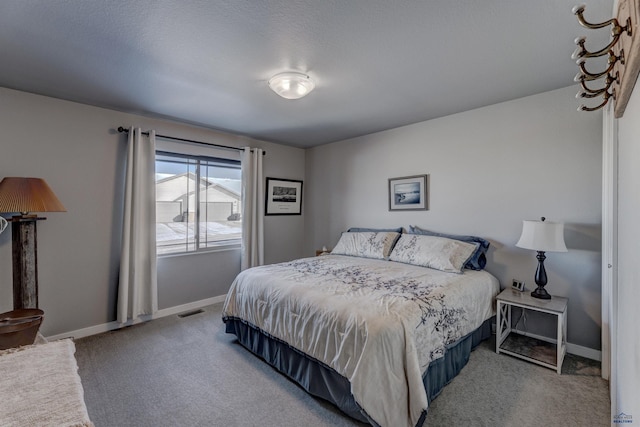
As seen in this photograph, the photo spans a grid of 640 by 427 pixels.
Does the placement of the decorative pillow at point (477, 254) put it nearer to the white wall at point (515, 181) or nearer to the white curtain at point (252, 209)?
the white wall at point (515, 181)

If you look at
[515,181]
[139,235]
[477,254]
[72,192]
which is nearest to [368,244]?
[477,254]

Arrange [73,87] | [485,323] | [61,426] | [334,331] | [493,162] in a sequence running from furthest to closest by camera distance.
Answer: [493,162]
[485,323]
[73,87]
[334,331]
[61,426]

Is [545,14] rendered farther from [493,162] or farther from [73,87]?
[73,87]

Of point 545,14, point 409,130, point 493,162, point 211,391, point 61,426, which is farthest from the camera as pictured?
point 409,130

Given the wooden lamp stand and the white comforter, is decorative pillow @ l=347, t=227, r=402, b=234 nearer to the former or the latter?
the white comforter

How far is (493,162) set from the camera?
2959 millimetres

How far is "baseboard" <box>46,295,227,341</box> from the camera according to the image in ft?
9.37

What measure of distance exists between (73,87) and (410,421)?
3649mm

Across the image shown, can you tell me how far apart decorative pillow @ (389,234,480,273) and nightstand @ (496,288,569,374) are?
456 millimetres

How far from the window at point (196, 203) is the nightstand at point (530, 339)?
3392 millimetres

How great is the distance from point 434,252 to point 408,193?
983 millimetres

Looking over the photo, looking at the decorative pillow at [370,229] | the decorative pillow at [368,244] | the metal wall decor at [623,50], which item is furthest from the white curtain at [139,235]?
the metal wall decor at [623,50]

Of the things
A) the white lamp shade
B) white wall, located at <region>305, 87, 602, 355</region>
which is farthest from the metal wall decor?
white wall, located at <region>305, 87, 602, 355</region>

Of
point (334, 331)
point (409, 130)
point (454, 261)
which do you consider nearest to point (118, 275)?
point (334, 331)
